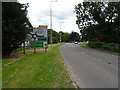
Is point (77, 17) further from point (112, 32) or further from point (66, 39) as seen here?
point (66, 39)

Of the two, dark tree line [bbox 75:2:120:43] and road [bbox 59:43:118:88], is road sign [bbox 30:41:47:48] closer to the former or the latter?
road [bbox 59:43:118:88]

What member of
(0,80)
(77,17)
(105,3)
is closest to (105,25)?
(105,3)

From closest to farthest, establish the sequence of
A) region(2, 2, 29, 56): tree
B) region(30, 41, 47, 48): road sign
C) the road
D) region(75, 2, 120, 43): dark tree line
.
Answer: the road → region(2, 2, 29, 56): tree → region(30, 41, 47, 48): road sign → region(75, 2, 120, 43): dark tree line

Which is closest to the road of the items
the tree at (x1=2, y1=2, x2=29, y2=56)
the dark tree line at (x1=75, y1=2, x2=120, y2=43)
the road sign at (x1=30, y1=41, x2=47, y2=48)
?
the tree at (x1=2, y1=2, x2=29, y2=56)

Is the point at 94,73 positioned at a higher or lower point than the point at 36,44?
lower

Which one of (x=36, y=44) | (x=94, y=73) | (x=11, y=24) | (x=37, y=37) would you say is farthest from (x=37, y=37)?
(x=94, y=73)

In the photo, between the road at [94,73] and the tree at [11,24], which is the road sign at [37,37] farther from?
the road at [94,73]

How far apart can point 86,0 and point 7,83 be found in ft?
101

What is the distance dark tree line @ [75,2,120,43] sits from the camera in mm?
23984

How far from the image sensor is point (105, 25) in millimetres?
25609

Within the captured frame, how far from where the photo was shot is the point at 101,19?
85.9ft

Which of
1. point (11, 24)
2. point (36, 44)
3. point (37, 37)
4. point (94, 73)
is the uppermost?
point (11, 24)

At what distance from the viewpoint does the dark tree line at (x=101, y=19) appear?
944 inches

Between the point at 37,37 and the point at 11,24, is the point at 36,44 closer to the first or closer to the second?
the point at 37,37
